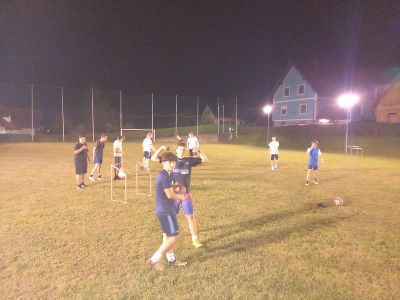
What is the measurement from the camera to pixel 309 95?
5022 centimetres

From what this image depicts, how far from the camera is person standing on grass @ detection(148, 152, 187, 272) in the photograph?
557cm

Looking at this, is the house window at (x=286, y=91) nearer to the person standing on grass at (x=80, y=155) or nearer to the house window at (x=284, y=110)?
the house window at (x=284, y=110)

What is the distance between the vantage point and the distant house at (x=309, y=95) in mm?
49000

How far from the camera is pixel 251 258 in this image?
6.39 m

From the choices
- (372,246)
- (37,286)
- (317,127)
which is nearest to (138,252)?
(37,286)

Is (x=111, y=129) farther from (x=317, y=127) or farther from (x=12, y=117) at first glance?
(x=317, y=127)

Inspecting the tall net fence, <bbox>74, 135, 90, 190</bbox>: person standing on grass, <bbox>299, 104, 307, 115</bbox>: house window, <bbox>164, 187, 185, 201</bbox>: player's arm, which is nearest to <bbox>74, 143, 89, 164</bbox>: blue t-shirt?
<bbox>74, 135, 90, 190</bbox>: person standing on grass

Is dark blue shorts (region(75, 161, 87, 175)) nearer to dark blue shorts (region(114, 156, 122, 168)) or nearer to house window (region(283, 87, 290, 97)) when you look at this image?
dark blue shorts (region(114, 156, 122, 168))

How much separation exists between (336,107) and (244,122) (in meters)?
30.7

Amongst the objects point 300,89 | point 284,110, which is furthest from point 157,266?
point 284,110

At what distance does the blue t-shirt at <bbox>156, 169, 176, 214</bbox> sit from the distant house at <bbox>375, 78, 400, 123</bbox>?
4278 cm

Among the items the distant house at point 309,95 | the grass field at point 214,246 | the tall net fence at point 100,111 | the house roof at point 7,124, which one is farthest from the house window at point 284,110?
the house roof at point 7,124

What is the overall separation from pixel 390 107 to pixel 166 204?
143 ft

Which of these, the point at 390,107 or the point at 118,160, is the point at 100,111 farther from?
the point at 118,160
